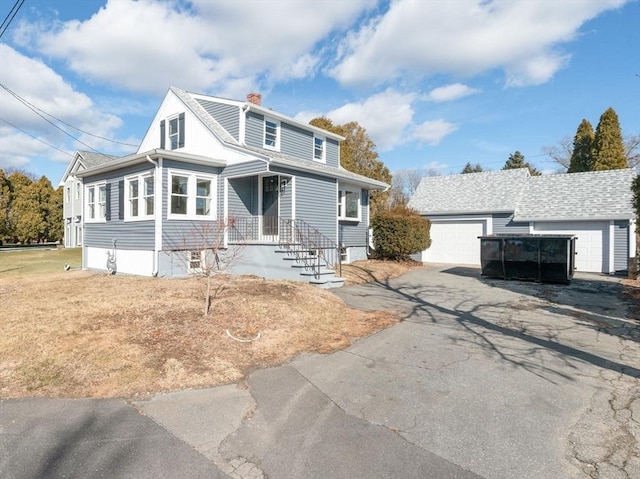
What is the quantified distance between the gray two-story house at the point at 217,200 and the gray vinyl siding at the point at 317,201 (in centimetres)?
4

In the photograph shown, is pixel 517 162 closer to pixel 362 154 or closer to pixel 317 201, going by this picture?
pixel 362 154

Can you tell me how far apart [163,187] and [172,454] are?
1017 cm

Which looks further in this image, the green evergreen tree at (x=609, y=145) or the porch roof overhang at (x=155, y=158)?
the green evergreen tree at (x=609, y=145)

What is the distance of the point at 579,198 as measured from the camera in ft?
59.0

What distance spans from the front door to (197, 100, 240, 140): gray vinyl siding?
85.4 inches

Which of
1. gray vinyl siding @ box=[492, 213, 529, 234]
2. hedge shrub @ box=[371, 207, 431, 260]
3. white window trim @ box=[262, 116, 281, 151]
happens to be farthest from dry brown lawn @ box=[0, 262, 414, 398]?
gray vinyl siding @ box=[492, 213, 529, 234]

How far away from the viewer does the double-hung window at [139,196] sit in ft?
41.2

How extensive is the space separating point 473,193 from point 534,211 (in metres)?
3.65

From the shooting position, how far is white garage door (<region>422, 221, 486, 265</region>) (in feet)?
65.0

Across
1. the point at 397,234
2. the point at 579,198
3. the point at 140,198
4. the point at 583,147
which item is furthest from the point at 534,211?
the point at 140,198

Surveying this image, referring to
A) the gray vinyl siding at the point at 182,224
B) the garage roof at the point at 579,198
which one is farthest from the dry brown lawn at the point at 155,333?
the garage roof at the point at 579,198

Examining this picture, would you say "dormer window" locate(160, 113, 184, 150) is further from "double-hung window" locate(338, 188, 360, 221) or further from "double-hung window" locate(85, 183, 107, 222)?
"double-hung window" locate(338, 188, 360, 221)

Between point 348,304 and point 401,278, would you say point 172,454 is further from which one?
point 401,278

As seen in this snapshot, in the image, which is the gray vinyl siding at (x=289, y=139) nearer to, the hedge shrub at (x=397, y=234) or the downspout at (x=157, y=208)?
the downspout at (x=157, y=208)
